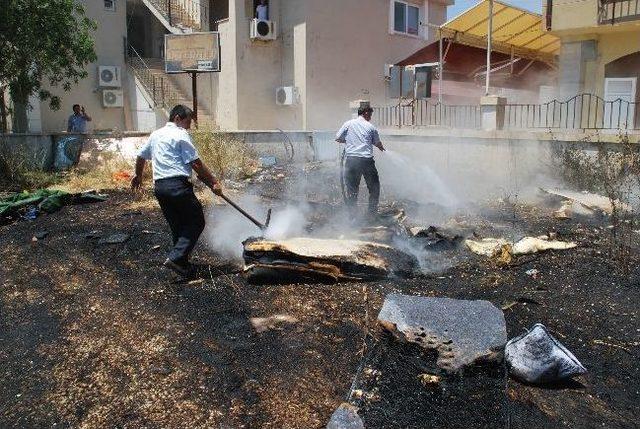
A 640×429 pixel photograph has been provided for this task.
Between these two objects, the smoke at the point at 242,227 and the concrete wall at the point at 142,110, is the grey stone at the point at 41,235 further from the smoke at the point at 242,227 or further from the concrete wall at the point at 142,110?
the concrete wall at the point at 142,110

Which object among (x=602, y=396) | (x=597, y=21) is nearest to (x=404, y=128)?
(x=597, y=21)

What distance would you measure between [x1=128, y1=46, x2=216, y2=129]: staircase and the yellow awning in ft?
27.0

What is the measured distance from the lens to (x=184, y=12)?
63.4 ft

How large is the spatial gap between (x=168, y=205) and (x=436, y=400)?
307cm

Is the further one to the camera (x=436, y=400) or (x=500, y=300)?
(x=500, y=300)

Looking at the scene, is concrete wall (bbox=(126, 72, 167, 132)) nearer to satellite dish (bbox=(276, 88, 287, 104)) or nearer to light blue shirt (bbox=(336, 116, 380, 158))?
satellite dish (bbox=(276, 88, 287, 104))

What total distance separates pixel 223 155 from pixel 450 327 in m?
8.29

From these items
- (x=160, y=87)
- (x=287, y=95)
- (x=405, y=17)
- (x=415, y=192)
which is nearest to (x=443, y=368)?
(x=415, y=192)

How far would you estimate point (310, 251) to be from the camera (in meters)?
5.21

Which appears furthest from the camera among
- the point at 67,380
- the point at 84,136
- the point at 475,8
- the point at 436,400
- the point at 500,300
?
the point at 475,8

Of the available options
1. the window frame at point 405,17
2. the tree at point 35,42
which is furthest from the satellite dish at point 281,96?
the tree at point 35,42

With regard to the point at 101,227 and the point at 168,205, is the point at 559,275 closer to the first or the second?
the point at 168,205

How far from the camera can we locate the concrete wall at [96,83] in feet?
59.8

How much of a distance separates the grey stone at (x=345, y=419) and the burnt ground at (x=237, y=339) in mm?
99
